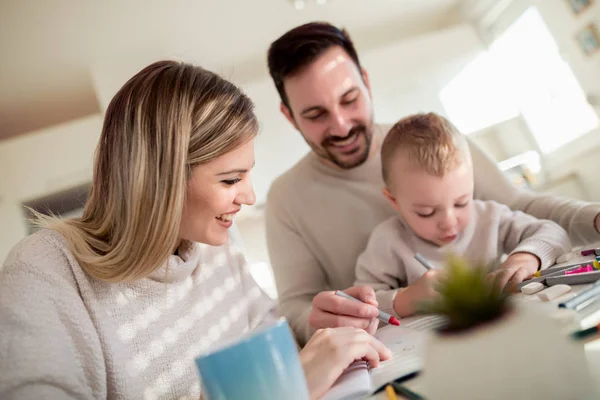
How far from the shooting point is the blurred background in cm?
241

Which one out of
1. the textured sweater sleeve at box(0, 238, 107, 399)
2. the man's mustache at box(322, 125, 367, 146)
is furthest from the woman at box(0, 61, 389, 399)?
the man's mustache at box(322, 125, 367, 146)

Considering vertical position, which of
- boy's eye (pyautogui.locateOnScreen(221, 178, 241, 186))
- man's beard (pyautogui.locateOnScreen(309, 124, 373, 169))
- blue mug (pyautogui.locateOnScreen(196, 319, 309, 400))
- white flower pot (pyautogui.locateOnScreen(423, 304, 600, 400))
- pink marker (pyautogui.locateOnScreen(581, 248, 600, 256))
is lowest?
pink marker (pyautogui.locateOnScreen(581, 248, 600, 256))

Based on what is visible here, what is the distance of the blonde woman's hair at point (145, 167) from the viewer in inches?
26.0

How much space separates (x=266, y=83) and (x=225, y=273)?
2186 mm

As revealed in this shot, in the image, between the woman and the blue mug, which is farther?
the woman

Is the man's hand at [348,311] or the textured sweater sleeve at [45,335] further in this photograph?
the man's hand at [348,311]

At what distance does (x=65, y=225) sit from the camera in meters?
0.68

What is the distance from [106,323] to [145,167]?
0.78 ft

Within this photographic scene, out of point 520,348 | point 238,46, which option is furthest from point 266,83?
point 520,348

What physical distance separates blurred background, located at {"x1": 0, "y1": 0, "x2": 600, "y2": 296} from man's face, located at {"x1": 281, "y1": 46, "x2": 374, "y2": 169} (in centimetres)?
128

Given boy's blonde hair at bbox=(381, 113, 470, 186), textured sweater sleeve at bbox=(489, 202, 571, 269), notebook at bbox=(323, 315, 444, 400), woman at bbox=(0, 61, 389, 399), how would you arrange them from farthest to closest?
1. boy's blonde hair at bbox=(381, 113, 470, 186)
2. textured sweater sleeve at bbox=(489, 202, 571, 269)
3. woman at bbox=(0, 61, 389, 399)
4. notebook at bbox=(323, 315, 444, 400)

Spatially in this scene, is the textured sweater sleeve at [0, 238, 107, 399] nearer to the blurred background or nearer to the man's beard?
the man's beard

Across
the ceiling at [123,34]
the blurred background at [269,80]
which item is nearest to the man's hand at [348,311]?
the blurred background at [269,80]

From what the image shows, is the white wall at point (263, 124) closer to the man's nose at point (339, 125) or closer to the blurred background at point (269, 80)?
the blurred background at point (269, 80)
